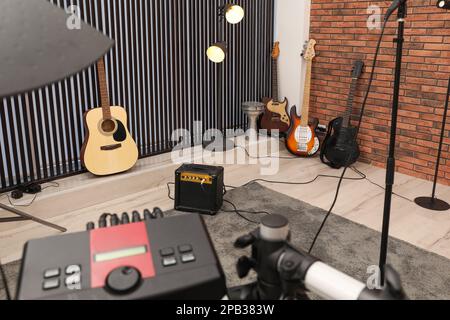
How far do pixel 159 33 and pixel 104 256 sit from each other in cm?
305

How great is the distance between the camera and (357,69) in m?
3.68

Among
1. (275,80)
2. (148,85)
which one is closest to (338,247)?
(148,85)

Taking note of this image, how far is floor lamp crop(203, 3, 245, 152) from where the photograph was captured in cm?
358

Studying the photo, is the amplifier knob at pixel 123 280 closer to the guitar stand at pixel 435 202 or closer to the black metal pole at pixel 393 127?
the black metal pole at pixel 393 127

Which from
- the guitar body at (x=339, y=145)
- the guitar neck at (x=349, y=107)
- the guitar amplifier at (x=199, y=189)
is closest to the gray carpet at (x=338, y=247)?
the guitar amplifier at (x=199, y=189)

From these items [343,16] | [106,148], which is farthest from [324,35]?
[106,148]

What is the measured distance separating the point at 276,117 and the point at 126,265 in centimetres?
374

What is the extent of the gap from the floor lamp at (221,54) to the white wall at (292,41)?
0.69 meters

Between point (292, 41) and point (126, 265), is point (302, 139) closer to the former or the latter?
point (292, 41)

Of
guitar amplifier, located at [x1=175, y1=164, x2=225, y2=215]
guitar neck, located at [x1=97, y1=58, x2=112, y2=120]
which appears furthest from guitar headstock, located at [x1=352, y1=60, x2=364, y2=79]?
guitar neck, located at [x1=97, y1=58, x2=112, y2=120]

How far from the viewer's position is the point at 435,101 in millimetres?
3293

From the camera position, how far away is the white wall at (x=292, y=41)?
→ 417 centimetres

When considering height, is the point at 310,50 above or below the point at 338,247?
above

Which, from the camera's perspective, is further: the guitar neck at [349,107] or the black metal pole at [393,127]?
the guitar neck at [349,107]
